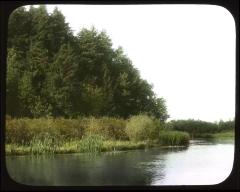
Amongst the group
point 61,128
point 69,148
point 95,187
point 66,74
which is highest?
point 66,74

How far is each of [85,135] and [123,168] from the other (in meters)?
0.25

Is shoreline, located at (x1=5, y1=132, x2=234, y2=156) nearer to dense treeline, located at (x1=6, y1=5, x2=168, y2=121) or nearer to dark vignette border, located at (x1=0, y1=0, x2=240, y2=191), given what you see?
dark vignette border, located at (x1=0, y1=0, x2=240, y2=191)

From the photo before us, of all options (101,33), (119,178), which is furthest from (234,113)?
(101,33)

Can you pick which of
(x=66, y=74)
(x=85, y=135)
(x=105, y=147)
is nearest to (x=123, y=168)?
(x=105, y=147)

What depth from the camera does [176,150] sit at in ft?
6.04

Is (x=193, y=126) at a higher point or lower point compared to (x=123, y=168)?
higher

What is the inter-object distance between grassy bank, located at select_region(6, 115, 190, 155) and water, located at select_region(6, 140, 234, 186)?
0.04 metres

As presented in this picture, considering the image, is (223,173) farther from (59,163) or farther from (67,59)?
(67,59)

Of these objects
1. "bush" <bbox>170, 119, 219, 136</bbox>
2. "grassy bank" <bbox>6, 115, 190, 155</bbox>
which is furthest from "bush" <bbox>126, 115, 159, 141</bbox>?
"bush" <bbox>170, 119, 219, 136</bbox>

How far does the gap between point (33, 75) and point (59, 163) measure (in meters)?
0.46

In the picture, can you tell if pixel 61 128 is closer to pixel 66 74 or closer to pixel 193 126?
pixel 66 74

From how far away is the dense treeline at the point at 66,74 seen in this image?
1.79 meters

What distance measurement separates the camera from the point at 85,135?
179 centimetres

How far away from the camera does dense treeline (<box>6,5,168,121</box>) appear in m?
1.79
